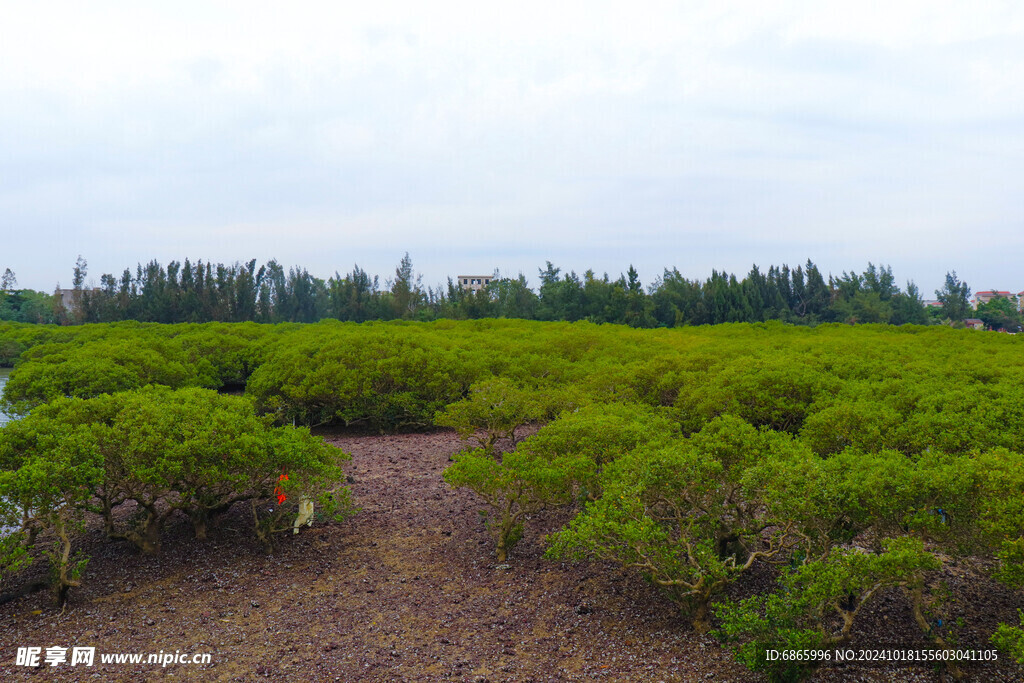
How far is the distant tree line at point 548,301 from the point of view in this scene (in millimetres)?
56906

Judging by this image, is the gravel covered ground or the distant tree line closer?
the gravel covered ground

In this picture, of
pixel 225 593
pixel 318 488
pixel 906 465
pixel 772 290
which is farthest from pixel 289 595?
pixel 772 290

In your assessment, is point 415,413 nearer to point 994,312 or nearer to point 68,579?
point 68,579

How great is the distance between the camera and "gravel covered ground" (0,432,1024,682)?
803 centimetres

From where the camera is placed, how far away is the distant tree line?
56.9 m

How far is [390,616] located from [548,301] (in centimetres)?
5070

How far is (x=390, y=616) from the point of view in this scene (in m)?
9.50

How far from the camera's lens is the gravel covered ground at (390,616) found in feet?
26.3

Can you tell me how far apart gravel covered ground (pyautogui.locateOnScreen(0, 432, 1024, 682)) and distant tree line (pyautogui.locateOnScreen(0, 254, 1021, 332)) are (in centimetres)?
4395

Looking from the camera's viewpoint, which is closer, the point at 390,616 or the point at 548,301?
the point at 390,616

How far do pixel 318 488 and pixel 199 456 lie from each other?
2.04m

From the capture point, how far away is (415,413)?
22406 millimetres

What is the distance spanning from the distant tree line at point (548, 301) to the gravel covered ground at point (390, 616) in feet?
144

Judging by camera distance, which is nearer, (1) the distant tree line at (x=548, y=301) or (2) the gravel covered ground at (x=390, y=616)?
(2) the gravel covered ground at (x=390, y=616)
